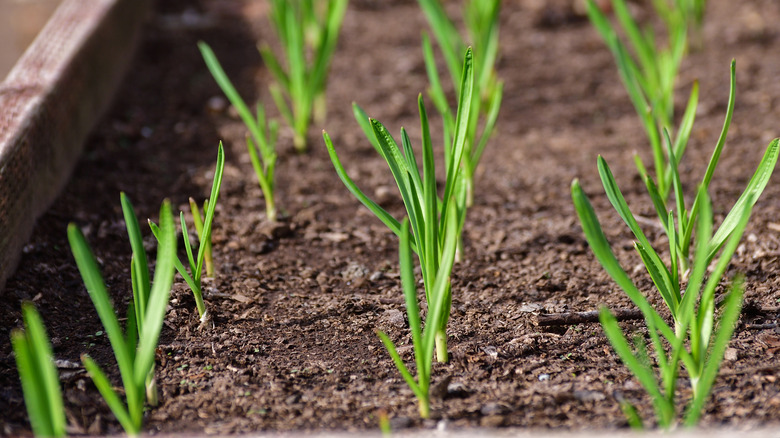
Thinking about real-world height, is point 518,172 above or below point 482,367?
above

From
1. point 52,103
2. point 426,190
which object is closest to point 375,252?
point 426,190

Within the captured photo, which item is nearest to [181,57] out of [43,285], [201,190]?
[201,190]

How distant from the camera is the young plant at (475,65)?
1834 millimetres

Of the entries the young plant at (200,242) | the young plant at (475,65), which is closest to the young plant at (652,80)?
the young plant at (475,65)

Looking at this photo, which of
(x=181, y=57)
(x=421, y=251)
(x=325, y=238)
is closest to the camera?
(x=421, y=251)

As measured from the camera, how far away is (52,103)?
6.11 feet

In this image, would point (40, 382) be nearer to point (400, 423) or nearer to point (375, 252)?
point (400, 423)

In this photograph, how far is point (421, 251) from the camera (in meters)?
1.22

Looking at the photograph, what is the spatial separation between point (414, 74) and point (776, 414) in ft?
6.66

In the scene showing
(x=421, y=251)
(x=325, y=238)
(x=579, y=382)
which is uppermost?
(x=421, y=251)

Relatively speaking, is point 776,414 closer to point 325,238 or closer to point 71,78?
point 325,238

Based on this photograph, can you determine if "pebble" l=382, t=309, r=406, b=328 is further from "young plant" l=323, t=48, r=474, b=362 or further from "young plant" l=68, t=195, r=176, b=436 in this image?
Result: "young plant" l=68, t=195, r=176, b=436

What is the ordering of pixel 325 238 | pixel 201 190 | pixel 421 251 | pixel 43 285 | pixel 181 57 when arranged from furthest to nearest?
pixel 181 57 → pixel 201 190 → pixel 325 238 → pixel 43 285 → pixel 421 251

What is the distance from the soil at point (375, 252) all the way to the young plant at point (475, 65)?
0.50 feet
